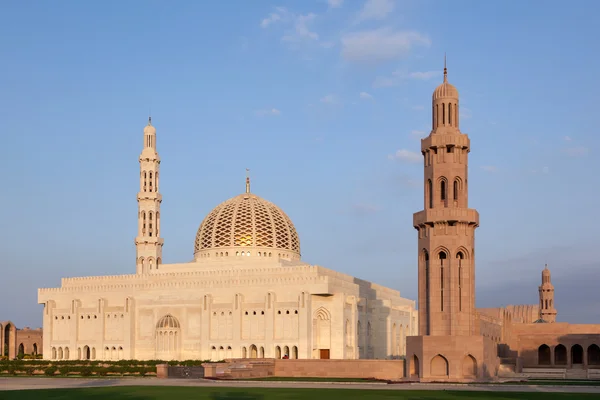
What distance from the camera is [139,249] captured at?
211 feet

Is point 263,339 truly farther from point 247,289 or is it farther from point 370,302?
point 370,302

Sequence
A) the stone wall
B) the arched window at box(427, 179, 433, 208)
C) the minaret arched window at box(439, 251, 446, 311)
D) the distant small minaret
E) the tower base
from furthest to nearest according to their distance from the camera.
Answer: the distant small minaret < the arched window at box(427, 179, 433, 208) < the minaret arched window at box(439, 251, 446, 311) < the stone wall < the tower base

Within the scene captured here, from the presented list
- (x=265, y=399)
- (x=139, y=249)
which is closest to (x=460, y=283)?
(x=265, y=399)

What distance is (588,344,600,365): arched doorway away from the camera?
61.0 m

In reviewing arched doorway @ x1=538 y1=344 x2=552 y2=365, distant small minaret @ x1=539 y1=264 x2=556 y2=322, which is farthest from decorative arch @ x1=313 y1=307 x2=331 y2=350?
distant small minaret @ x1=539 y1=264 x2=556 y2=322

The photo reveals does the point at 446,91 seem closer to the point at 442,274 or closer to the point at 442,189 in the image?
the point at 442,189

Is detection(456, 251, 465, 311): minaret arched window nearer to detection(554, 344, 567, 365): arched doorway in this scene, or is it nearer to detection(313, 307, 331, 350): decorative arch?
detection(313, 307, 331, 350): decorative arch

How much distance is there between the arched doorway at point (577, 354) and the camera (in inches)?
2477

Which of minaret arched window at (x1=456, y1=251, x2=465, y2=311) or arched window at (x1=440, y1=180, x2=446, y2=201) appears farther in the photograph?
arched window at (x1=440, y1=180, x2=446, y2=201)

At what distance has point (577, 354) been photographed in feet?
209

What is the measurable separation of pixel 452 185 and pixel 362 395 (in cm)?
1708

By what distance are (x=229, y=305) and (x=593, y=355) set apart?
26.7m

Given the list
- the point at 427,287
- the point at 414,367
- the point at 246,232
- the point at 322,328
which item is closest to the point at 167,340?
the point at 246,232

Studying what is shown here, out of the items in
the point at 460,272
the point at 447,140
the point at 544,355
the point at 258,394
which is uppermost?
the point at 447,140
